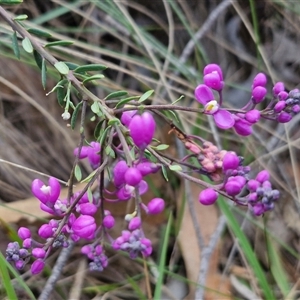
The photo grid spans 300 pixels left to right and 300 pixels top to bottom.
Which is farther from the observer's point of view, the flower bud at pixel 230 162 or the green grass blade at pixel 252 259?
the green grass blade at pixel 252 259

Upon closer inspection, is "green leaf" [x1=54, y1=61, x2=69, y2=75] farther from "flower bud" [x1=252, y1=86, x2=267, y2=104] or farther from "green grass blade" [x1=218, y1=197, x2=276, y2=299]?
"green grass blade" [x1=218, y1=197, x2=276, y2=299]

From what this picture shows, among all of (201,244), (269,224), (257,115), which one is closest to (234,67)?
(269,224)

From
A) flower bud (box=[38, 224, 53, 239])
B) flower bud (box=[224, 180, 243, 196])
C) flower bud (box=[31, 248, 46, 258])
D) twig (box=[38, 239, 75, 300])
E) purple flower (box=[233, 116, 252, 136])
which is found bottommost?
twig (box=[38, 239, 75, 300])

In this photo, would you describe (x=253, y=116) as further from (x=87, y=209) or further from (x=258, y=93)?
(x=87, y=209)

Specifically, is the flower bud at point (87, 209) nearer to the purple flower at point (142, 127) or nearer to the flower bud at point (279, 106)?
the purple flower at point (142, 127)

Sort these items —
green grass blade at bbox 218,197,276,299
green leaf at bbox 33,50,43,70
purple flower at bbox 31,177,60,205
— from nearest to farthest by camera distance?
purple flower at bbox 31,177,60,205 < green leaf at bbox 33,50,43,70 < green grass blade at bbox 218,197,276,299

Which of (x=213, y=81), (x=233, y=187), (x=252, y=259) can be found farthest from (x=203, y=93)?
(x=252, y=259)

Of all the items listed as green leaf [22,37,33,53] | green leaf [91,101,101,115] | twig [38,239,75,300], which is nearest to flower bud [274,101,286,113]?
green leaf [91,101,101,115]

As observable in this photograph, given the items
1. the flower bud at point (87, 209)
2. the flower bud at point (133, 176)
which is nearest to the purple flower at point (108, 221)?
the flower bud at point (87, 209)
